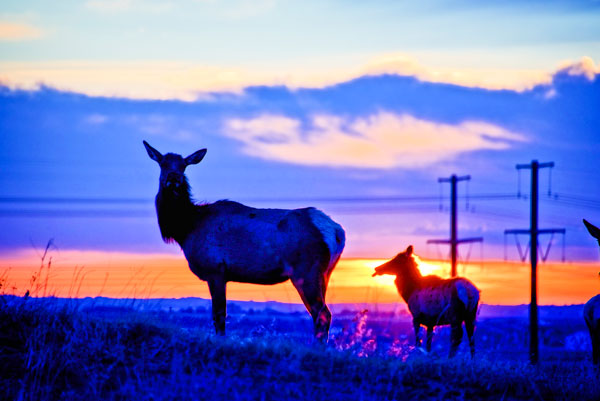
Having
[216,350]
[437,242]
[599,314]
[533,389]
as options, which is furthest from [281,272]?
[437,242]

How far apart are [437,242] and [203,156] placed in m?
31.3

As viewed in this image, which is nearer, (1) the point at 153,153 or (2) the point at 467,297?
(1) the point at 153,153

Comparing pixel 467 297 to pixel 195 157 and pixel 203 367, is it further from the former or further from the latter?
pixel 203 367

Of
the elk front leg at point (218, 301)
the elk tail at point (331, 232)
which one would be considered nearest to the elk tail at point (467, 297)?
the elk tail at point (331, 232)

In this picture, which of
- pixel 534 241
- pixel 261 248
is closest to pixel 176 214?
pixel 261 248

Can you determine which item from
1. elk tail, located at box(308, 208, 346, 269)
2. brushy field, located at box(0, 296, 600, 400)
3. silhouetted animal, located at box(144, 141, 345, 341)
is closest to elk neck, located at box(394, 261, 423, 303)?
elk tail, located at box(308, 208, 346, 269)

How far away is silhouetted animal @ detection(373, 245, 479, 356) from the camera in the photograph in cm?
2028

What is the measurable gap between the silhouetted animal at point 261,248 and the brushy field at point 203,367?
2.68m

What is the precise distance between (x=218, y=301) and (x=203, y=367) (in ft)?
14.6

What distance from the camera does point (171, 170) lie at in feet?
55.5

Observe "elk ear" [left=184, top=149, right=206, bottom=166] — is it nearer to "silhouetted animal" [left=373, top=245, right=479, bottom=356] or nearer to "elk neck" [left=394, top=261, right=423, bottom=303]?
"silhouetted animal" [left=373, top=245, right=479, bottom=356]

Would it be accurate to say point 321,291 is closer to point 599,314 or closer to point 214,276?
point 214,276

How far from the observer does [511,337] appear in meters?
61.3

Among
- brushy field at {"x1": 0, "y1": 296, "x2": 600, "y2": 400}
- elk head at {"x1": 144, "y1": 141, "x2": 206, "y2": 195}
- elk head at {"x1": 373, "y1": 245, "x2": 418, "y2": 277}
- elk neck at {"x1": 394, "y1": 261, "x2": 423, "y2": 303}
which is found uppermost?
elk head at {"x1": 144, "y1": 141, "x2": 206, "y2": 195}
